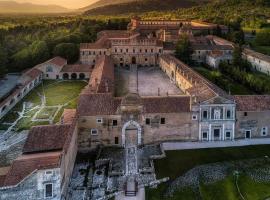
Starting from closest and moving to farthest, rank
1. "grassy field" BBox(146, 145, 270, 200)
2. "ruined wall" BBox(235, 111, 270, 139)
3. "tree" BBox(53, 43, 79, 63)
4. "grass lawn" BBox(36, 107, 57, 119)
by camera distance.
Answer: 1. "grassy field" BBox(146, 145, 270, 200)
2. "ruined wall" BBox(235, 111, 270, 139)
3. "grass lawn" BBox(36, 107, 57, 119)
4. "tree" BBox(53, 43, 79, 63)

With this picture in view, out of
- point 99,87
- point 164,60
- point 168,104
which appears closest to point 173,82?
point 164,60

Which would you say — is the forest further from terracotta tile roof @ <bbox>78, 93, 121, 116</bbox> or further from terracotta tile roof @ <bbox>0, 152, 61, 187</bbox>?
terracotta tile roof @ <bbox>0, 152, 61, 187</bbox>

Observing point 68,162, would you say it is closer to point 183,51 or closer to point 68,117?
point 68,117

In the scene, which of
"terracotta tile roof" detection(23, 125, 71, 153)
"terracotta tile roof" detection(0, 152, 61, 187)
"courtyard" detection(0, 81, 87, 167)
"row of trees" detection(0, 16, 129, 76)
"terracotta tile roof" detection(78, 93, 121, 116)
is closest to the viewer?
"terracotta tile roof" detection(0, 152, 61, 187)

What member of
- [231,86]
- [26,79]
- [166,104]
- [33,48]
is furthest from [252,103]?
[33,48]

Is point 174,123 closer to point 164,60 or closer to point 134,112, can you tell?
point 134,112

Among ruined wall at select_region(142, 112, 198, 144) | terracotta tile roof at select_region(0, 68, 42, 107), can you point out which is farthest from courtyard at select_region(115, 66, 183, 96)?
ruined wall at select_region(142, 112, 198, 144)
